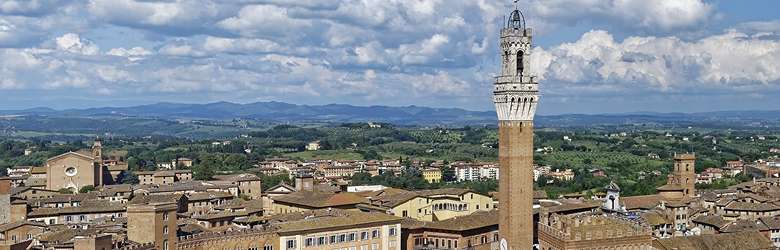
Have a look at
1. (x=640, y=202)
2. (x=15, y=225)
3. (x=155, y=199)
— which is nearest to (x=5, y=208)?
(x=15, y=225)

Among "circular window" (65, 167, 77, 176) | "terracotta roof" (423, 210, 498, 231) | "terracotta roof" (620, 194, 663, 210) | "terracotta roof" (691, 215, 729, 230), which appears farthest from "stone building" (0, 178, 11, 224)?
"terracotta roof" (691, 215, 729, 230)

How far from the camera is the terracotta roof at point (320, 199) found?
2815 inches

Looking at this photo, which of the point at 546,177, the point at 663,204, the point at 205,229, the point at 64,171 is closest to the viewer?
the point at 205,229

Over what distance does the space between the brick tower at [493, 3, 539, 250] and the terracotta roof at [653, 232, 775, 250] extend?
819cm

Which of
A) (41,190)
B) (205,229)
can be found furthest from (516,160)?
(41,190)

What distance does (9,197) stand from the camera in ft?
238

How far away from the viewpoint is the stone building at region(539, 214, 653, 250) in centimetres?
5053

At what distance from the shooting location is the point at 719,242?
188 feet

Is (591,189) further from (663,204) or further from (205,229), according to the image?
(205,229)

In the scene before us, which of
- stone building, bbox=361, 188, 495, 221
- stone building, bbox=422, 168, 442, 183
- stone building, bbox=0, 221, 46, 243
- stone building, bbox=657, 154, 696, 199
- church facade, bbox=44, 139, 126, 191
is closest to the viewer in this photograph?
stone building, bbox=0, 221, 46, 243

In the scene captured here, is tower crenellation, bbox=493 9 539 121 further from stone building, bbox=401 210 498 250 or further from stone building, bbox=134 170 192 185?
stone building, bbox=134 170 192 185

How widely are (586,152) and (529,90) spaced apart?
137m

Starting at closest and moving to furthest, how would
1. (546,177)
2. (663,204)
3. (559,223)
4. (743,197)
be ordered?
(559,223) < (663,204) < (743,197) < (546,177)

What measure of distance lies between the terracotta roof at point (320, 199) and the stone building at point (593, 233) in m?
21.8
